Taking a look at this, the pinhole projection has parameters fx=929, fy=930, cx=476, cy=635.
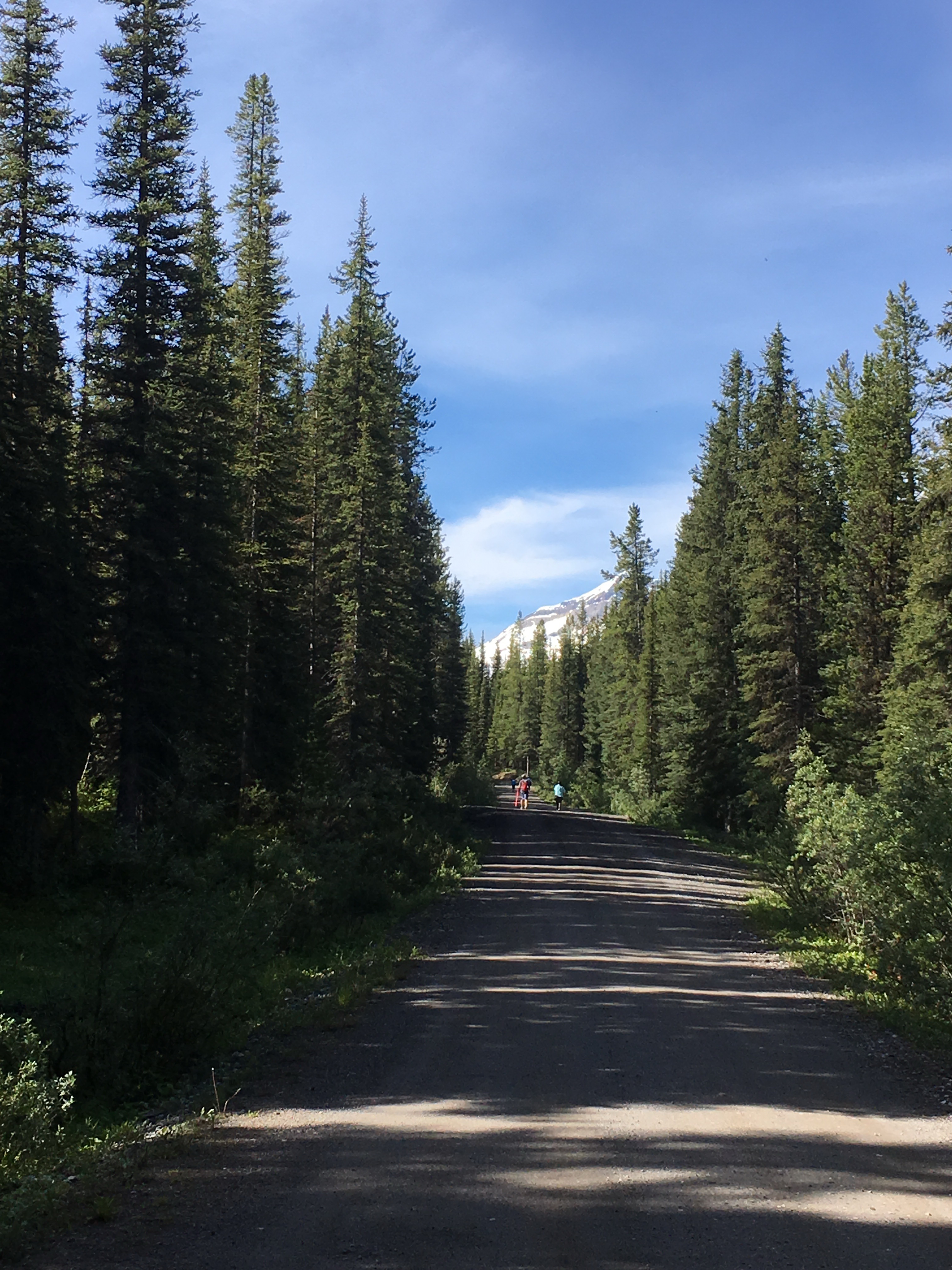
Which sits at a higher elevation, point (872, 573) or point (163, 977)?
point (872, 573)

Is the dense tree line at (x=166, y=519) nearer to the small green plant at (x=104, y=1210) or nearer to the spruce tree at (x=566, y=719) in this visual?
the small green plant at (x=104, y=1210)

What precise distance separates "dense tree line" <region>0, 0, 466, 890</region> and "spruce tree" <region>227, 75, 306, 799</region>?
0.26 ft

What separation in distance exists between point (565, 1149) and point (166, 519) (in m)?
17.3

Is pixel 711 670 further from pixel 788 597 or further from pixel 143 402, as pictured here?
pixel 143 402

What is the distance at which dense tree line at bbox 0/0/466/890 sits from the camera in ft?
57.7

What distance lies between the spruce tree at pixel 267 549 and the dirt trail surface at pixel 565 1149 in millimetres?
16005

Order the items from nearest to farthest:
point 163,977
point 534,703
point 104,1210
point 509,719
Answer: point 104,1210
point 163,977
point 534,703
point 509,719

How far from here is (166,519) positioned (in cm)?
2045

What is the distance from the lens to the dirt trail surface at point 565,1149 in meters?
4.57

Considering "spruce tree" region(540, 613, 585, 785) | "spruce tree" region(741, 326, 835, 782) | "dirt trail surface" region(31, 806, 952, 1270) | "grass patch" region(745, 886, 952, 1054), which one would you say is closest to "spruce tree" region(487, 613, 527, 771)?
"spruce tree" region(540, 613, 585, 785)

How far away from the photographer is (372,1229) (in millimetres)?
4754

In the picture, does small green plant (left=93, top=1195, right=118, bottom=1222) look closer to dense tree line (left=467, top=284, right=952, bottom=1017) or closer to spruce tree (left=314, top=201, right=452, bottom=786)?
dense tree line (left=467, top=284, right=952, bottom=1017)

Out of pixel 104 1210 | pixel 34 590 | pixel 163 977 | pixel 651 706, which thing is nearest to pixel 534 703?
pixel 651 706

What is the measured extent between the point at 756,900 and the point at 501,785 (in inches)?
3778
